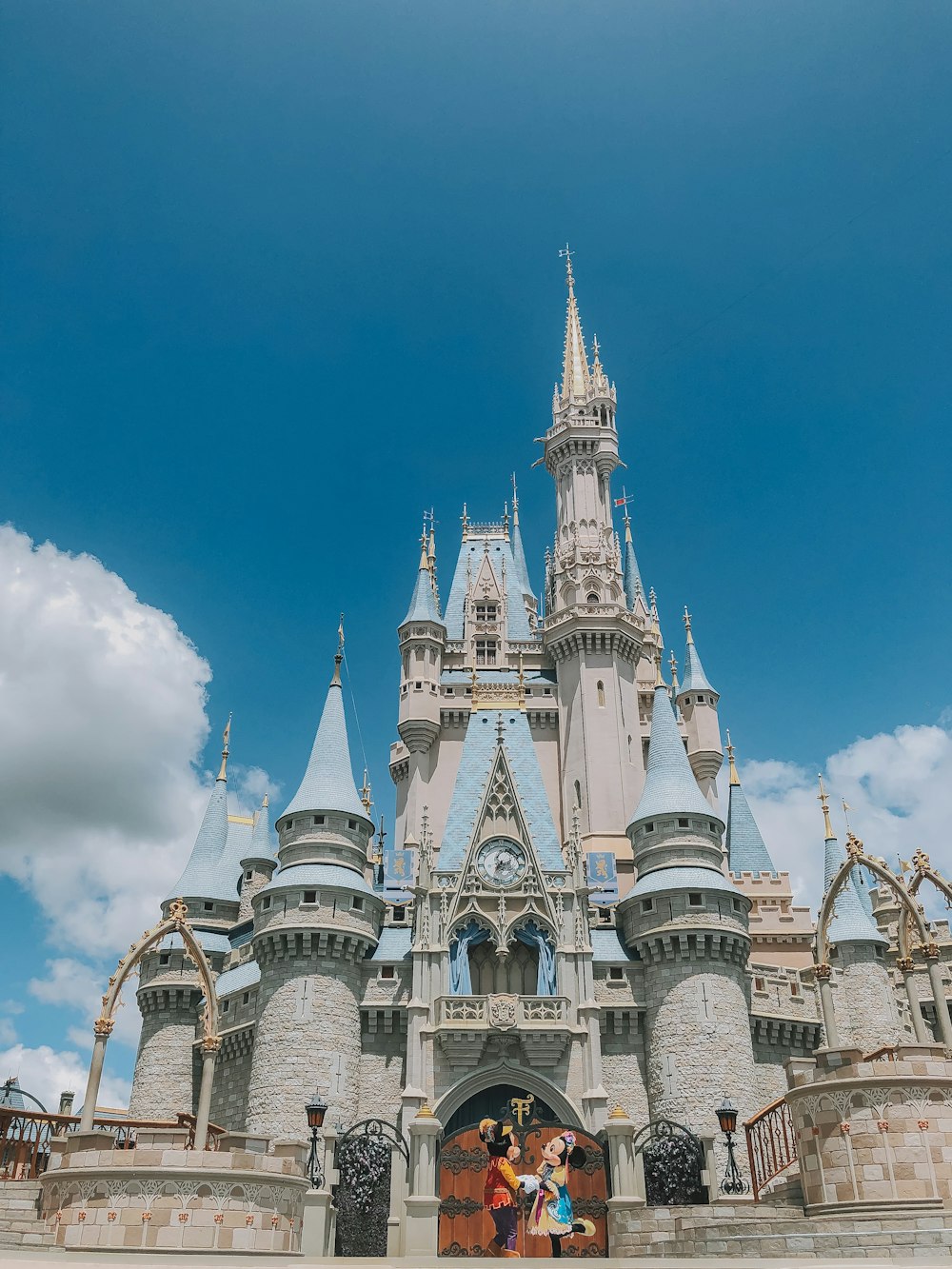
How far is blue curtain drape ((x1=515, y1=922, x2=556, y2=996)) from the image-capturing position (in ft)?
122

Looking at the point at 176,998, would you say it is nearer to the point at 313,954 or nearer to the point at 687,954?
the point at 313,954

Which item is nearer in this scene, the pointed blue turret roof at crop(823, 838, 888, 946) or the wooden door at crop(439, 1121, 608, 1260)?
the wooden door at crop(439, 1121, 608, 1260)

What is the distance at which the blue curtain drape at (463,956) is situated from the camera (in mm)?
36875

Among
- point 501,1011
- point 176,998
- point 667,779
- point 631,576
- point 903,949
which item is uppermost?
point 631,576

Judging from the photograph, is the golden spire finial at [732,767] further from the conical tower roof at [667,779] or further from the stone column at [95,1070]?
the stone column at [95,1070]

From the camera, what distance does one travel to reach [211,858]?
48281 mm

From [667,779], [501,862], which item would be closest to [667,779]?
[667,779]

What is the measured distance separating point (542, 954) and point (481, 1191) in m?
12.0

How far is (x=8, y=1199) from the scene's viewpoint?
20797 mm

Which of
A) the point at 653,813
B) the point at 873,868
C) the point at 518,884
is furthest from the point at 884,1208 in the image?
the point at 653,813

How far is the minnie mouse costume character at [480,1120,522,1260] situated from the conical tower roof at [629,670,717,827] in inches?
855

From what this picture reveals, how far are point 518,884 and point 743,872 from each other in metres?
16.6

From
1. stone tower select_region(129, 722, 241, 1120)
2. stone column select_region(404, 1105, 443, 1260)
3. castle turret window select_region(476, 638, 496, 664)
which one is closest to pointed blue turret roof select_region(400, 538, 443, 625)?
castle turret window select_region(476, 638, 496, 664)

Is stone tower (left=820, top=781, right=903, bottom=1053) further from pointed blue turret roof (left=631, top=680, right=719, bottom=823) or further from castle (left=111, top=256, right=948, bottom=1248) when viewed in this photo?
pointed blue turret roof (left=631, top=680, right=719, bottom=823)
